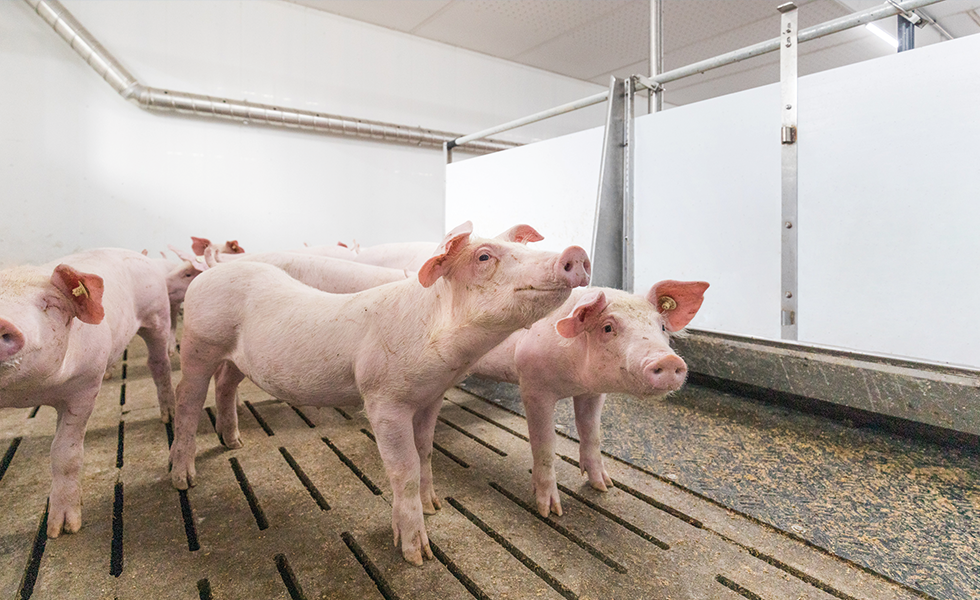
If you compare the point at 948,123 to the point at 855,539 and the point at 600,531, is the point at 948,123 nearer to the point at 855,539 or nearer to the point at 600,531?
the point at 855,539

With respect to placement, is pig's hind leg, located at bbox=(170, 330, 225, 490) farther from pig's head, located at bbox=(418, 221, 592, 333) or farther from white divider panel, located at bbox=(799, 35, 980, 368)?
white divider panel, located at bbox=(799, 35, 980, 368)

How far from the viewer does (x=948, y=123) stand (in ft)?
6.48

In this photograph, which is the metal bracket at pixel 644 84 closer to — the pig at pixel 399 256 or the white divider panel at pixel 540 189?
the white divider panel at pixel 540 189

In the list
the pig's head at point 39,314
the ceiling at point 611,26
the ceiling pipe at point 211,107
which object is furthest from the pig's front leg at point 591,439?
the ceiling at point 611,26

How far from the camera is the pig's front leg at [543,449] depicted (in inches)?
66.7

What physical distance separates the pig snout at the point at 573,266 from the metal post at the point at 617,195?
1887 millimetres

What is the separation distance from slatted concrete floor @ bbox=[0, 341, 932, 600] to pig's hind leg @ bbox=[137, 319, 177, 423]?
1.04 ft

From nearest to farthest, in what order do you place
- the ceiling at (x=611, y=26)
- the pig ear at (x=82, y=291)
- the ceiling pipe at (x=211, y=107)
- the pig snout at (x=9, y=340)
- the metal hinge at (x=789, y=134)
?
the pig snout at (x=9, y=340), the pig ear at (x=82, y=291), the metal hinge at (x=789, y=134), the ceiling pipe at (x=211, y=107), the ceiling at (x=611, y=26)

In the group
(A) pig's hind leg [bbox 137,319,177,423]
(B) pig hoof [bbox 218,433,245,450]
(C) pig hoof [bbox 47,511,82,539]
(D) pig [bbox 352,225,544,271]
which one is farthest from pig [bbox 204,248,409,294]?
(C) pig hoof [bbox 47,511,82,539]

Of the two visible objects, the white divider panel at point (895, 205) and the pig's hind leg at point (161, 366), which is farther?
the pig's hind leg at point (161, 366)

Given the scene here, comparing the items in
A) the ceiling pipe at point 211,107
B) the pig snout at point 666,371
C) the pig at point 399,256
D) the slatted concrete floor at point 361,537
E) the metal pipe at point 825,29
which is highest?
the ceiling pipe at point 211,107

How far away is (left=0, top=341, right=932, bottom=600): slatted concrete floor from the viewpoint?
4.35ft

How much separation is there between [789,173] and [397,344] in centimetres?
217

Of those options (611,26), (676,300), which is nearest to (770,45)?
(676,300)
